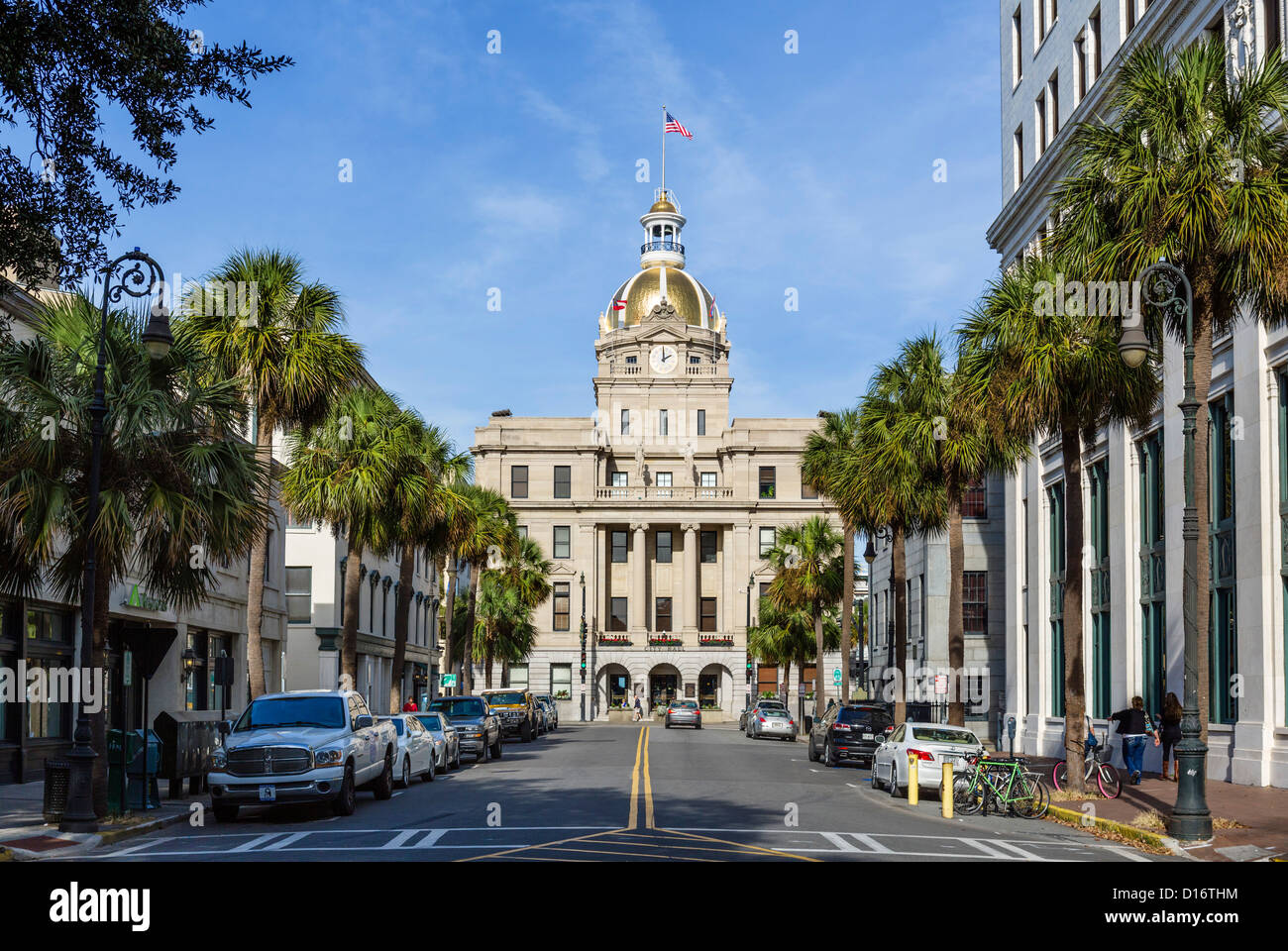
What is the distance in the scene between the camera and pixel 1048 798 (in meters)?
22.6

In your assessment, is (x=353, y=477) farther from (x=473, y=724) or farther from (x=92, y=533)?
(x=92, y=533)

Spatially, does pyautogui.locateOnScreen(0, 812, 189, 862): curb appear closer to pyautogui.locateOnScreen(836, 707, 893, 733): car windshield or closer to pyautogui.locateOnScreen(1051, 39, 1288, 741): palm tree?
pyautogui.locateOnScreen(1051, 39, 1288, 741): palm tree

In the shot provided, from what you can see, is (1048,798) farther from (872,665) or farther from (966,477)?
(872,665)

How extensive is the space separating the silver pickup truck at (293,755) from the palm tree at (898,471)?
56.0 feet

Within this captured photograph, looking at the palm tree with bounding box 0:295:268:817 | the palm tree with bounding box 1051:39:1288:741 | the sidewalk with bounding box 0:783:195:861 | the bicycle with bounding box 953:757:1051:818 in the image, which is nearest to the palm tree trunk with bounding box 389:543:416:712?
the sidewalk with bounding box 0:783:195:861

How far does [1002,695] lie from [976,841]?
37713mm

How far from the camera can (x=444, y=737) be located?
3203cm

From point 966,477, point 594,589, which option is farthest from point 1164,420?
point 594,589

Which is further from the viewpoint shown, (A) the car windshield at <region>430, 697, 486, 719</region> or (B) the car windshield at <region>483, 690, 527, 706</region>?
(B) the car windshield at <region>483, 690, 527, 706</region>

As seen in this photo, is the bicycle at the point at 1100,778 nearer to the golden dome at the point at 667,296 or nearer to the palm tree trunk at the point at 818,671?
the palm tree trunk at the point at 818,671

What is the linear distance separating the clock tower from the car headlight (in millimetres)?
79214

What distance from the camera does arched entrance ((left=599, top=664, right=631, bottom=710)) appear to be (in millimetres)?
94500

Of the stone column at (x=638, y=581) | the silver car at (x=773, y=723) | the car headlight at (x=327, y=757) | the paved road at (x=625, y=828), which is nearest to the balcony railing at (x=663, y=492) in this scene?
the stone column at (x=638, y=581)

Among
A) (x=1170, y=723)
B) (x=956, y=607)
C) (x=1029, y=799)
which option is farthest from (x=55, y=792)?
(x=956, y=607)
